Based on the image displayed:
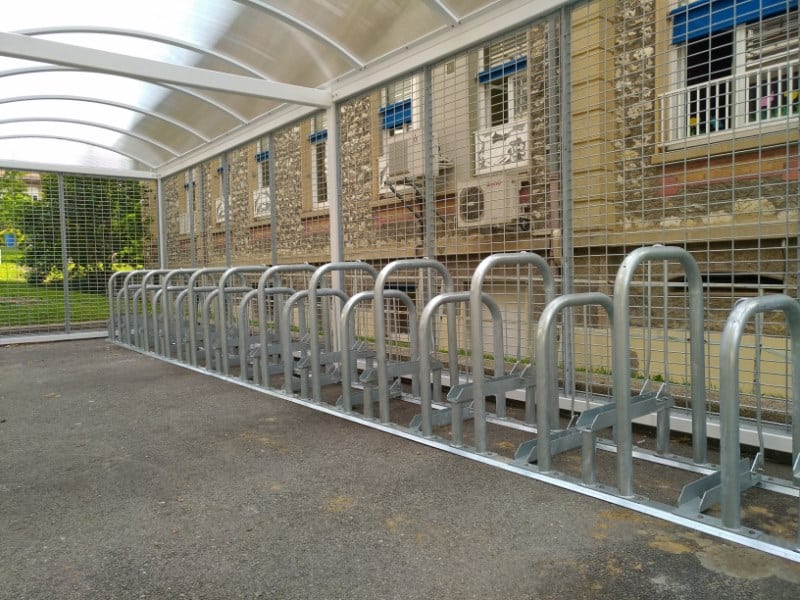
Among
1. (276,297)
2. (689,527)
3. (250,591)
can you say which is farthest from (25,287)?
(689,527)

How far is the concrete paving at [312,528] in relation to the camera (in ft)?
6.13

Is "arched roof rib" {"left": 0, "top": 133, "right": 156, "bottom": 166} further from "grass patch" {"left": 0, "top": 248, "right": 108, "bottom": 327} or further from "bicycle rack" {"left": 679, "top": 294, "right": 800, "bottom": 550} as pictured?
"bicycle rack" {"left": 679, "top": 294, "right": 800, "bottom": 550}

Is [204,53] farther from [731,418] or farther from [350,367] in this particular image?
[731,418]

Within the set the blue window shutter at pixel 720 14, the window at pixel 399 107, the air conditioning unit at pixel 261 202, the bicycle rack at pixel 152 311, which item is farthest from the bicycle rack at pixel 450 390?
the air conditioning unit at pixel 261 202

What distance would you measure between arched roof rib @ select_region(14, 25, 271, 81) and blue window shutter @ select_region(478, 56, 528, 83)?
233cm

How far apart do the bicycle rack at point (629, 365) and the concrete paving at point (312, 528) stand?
0.83 feet

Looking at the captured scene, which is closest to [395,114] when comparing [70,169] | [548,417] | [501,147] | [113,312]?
[501,147]

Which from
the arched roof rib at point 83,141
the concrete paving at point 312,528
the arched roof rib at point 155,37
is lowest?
the concrete paving at point 312,528

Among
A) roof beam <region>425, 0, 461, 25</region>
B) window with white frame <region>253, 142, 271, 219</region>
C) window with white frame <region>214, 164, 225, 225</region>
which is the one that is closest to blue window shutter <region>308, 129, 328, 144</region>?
window with white frame <region>253, 142, 271, 219</region>

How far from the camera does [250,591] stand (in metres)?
1.84

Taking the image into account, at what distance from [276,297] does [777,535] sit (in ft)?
14.7

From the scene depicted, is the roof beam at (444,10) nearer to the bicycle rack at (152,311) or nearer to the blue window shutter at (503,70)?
the blue window shutter at (503,70)

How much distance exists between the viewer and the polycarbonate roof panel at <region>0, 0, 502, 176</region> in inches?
182

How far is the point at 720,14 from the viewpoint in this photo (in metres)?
3.46
